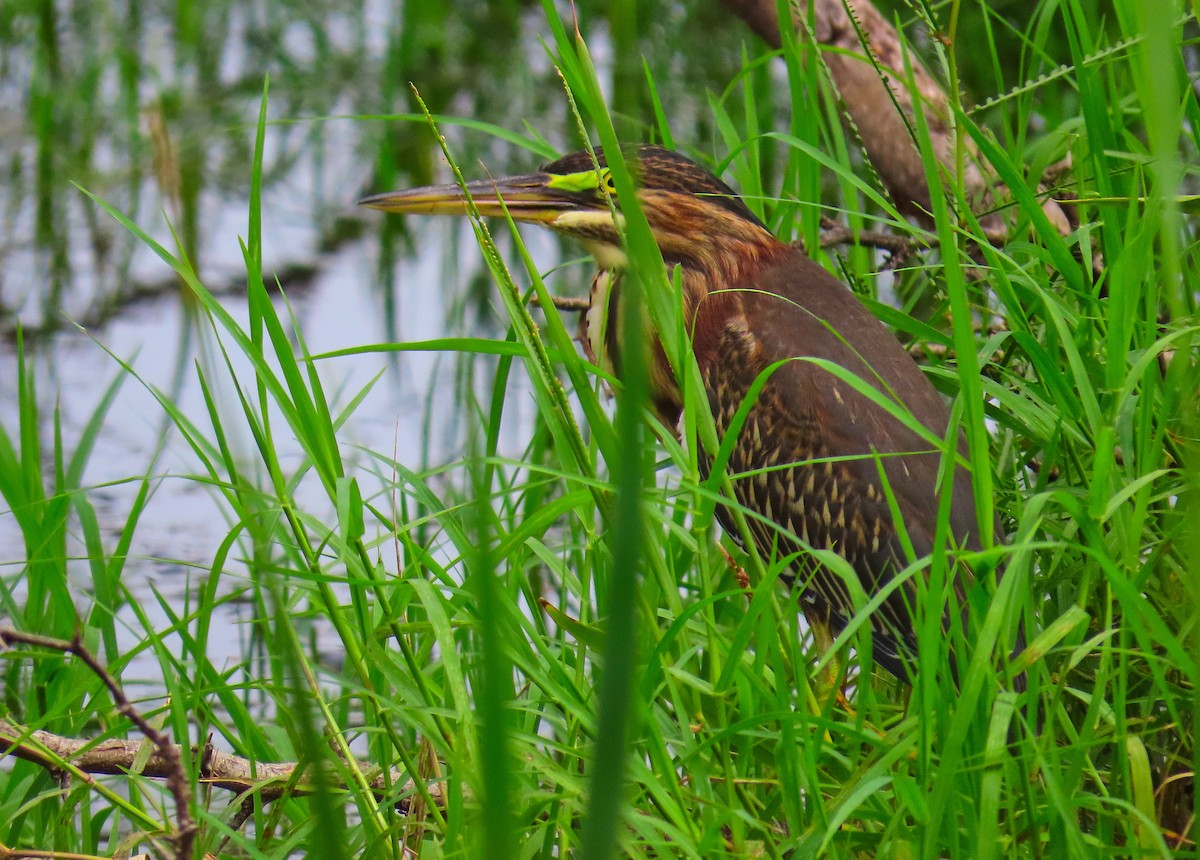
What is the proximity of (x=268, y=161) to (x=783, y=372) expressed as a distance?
3.45 m

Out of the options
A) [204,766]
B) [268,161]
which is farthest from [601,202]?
[268,161]

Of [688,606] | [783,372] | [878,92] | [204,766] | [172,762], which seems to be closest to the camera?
[172,762]

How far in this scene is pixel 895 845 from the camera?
63.6 inches

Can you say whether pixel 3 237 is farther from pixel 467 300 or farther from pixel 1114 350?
pixel 1114 350

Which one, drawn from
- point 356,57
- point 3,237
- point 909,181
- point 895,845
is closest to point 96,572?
point 895,845

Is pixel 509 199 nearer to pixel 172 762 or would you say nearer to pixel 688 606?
pixel 688 606

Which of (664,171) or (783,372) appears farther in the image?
(664,171)

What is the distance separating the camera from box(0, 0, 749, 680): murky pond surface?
470cm

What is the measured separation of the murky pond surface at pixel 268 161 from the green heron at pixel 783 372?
5.06 ft

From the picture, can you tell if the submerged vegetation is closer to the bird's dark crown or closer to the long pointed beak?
the bird's dark crown

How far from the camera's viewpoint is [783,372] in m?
Answer: 2.65

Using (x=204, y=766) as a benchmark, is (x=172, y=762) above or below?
above

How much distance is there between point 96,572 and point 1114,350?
1.54 meters

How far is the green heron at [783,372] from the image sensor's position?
8.09 ft
